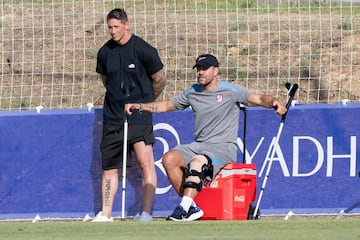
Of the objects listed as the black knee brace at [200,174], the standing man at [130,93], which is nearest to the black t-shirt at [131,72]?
the standing man at [130,93]

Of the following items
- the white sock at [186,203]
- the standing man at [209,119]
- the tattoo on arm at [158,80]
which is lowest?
the white sock at [186,203]

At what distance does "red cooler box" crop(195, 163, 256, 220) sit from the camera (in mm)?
11094

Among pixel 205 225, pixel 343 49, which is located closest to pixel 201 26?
pixel 343 49

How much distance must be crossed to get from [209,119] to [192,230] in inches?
94.3

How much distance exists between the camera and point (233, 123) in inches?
448

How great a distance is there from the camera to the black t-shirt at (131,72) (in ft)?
38.9

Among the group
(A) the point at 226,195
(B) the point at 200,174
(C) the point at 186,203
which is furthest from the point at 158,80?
(C) the point at 186,203

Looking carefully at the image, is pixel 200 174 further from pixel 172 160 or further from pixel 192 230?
pixel 192 230

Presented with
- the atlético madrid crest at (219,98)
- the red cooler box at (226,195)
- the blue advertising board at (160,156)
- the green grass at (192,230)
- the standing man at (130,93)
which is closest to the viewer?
the green grass at (192,230)

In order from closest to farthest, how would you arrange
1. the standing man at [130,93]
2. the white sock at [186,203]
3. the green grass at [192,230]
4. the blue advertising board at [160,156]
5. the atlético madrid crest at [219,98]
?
the green grass at [192,230], the white sock at [186,203], the atlético madrid crest at [219,98], the standing man at [130,93], the blue advertising board at [160,156]

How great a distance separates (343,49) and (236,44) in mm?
1420

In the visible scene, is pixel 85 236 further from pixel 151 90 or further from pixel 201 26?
pixel 201 26

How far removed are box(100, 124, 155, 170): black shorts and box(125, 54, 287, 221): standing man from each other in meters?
0.51

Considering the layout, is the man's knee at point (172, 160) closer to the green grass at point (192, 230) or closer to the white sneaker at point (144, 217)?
the white sneaker at point (144, 217)
